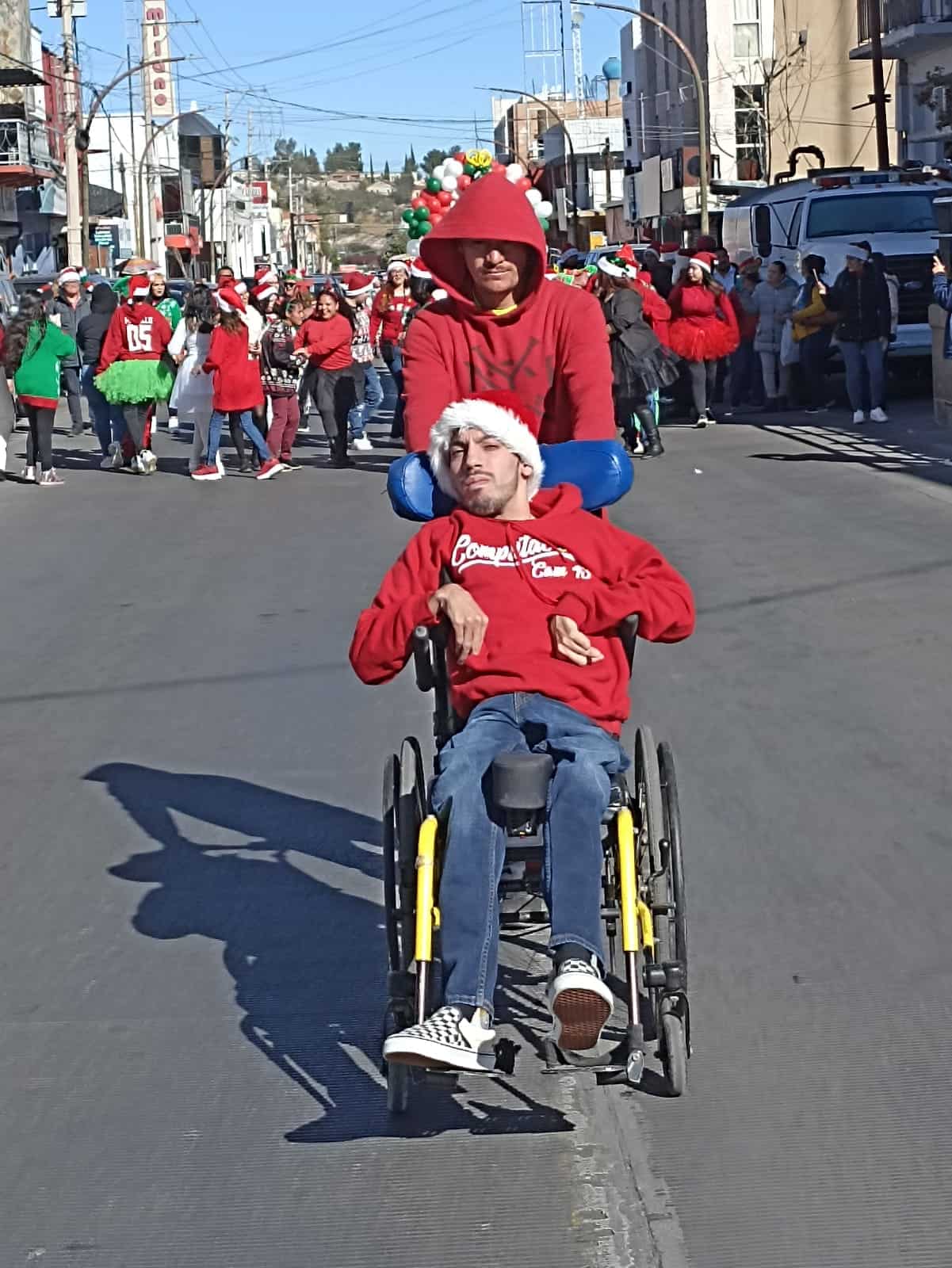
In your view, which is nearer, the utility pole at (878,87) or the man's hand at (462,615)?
the man's hand at (462,615)

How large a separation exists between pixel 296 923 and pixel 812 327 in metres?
18.0

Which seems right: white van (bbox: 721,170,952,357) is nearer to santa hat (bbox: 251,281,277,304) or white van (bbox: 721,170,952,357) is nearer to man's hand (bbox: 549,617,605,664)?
santa hat (bbox: 251,281,277,304)

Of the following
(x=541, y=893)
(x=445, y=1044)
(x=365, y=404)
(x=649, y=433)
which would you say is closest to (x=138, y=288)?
(x=365, y=404)

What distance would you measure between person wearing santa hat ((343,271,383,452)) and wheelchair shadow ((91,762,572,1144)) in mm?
13182

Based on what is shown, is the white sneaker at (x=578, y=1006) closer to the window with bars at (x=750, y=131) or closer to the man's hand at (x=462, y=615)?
the man's hand at (x=462, y=615)

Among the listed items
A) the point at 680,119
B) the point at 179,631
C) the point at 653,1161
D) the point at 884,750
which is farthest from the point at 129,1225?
the point at 680,119

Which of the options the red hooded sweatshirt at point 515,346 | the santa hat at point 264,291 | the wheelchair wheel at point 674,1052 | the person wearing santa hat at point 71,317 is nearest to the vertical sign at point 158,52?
the person wearing santa hat at point 71,317

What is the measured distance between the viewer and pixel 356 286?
77.2 ft

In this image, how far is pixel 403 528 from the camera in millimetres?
14789

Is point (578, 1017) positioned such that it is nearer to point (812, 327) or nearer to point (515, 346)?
point (515, 346)

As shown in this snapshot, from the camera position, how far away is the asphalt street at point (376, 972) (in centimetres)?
381

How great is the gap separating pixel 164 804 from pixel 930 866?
274cm

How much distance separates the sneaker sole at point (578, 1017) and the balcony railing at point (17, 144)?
6398 centimetres

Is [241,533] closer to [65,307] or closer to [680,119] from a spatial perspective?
[65,307]
